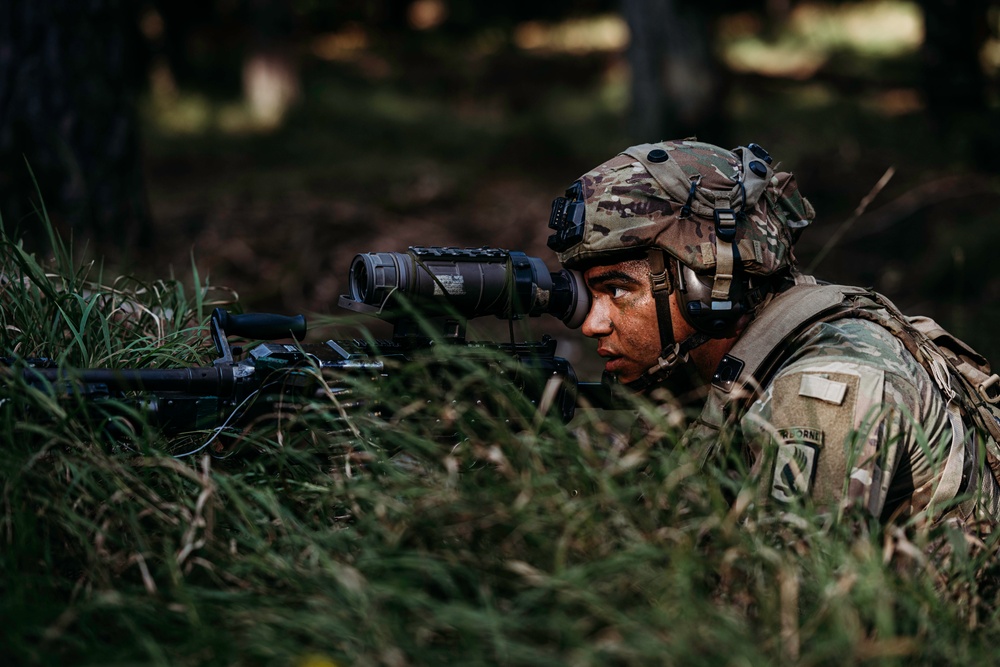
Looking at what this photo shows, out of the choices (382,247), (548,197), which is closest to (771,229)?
(382,247)

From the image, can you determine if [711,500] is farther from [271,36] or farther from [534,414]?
[271,36]

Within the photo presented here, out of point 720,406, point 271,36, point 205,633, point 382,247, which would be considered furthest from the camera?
point 271,36

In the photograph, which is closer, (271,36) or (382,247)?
(382,247)

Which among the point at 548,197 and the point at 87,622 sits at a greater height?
the point at 87,622

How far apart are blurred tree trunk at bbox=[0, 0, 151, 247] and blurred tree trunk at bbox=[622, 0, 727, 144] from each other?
5.97 metres

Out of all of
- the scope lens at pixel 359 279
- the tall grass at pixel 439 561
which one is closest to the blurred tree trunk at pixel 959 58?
the scope lens at pixel 359 279

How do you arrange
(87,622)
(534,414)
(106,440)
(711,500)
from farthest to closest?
(106,440)
(534,414)
(711,500)
(87,622)

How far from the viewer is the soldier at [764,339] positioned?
113 inches

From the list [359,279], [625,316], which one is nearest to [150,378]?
[359,279]

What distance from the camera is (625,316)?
3508mm

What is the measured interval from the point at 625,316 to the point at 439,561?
146 centimetres

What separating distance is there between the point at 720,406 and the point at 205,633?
1806mm

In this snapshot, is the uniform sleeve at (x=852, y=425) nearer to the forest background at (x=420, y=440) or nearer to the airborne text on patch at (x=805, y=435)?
the airborne text on patch at (x=805, y=435)

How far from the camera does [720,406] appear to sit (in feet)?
10.8
